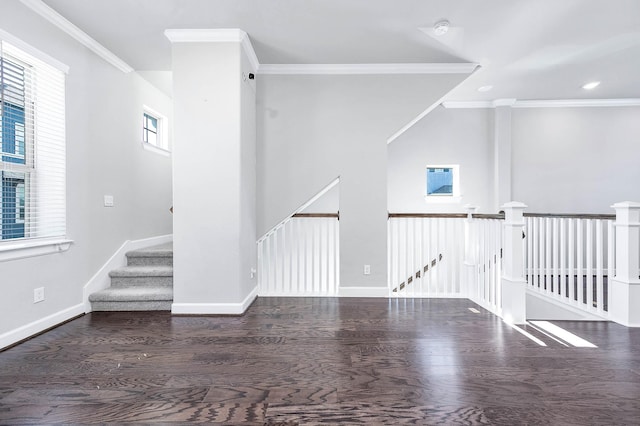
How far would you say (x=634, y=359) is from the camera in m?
2.13

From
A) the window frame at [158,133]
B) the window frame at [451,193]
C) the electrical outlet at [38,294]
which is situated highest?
→ the window frame at [158,133]

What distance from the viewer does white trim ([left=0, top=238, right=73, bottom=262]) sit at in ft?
7.63

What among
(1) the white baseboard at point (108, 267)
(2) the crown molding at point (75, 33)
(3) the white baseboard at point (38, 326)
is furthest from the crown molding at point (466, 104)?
(3) the white baseboard at point (38, 326)

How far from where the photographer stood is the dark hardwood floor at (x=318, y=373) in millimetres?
1571

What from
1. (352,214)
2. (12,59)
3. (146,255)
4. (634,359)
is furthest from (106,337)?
(634,359)

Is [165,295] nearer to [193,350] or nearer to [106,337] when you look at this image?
[106,337]

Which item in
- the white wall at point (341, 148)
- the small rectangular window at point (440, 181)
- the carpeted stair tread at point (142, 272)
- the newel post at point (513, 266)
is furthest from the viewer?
the small rectangular window at point (440, 181)

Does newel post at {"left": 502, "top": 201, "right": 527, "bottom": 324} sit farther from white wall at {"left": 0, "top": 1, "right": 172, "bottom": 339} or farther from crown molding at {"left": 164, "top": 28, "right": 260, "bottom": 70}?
white wall at {"left": 0, "top": 1, "right": 172, "bottom": 339}

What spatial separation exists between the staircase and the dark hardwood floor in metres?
0.28

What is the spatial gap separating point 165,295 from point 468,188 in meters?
4.69

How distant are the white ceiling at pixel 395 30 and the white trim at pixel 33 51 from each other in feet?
1.36

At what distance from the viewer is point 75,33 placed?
2941mm

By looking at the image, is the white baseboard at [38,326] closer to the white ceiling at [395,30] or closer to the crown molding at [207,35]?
the white ceiling at [395,30]

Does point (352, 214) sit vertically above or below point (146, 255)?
above
